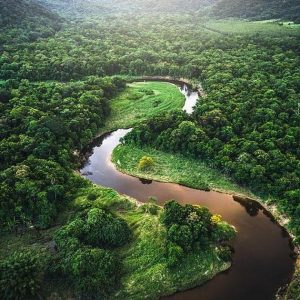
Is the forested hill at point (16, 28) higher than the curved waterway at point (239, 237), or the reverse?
the forested hill at point (16, 28)

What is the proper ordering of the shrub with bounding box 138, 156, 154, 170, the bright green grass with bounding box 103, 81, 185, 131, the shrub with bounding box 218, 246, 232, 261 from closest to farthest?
the shrub with bounding box 218, 246, 232, 261
the shrub with bounding box 138, 156, 154, 170
the bright green grass with bounding box 103, 81, 185, 131

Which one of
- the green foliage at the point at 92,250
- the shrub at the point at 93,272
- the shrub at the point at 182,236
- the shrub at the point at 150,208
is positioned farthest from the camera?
the shrub at the point at 150,208

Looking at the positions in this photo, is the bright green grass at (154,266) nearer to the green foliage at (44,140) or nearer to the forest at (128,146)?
the forest at (128,146)

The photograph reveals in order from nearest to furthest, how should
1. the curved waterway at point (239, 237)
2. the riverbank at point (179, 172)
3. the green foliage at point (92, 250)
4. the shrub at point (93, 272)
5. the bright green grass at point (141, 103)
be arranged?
the shrub at point (93, 272)
the green foliage at point (92, 250)
the curved waterway at point (239, 237)
the riverbank at point (179, 172)
the bright green grass at point (141, 103)

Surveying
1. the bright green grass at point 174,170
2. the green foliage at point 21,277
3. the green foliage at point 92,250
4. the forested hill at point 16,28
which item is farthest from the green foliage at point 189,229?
the forested hill at point 16,28

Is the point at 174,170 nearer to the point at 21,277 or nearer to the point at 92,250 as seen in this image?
the point at 92,250

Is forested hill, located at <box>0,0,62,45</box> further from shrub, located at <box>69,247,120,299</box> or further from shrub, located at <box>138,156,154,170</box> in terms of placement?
shrub, located at <box>69,247,120,299</box>

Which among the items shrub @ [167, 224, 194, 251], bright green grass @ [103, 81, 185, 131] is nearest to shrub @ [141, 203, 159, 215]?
shrub @ [167, 224, 194, 251]

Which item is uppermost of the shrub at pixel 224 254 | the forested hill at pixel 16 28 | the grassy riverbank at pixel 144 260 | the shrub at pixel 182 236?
the forested hill at pixel 16 28

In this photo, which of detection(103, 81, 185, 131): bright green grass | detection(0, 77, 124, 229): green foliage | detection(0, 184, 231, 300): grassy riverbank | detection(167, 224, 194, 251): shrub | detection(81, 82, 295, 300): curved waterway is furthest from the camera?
detection(103, 81, 185, 131): bright green grass
